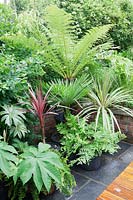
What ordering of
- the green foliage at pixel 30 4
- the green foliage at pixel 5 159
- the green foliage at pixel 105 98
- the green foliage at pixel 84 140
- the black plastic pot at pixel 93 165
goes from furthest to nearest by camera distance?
the green foliage at pixel 30 4 → the green foliage at pixel 105 98 → the black plastic pot at pixel 93 165 → the green foliage at pixel 84 140 → the green foliage at pixel 5 159

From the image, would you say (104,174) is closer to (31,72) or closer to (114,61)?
(31,72)

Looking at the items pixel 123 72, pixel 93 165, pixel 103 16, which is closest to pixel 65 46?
pixel 123 72

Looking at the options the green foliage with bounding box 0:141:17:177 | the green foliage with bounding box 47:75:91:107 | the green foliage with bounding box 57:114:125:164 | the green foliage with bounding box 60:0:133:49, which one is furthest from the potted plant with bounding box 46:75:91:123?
the green foliage with bounding box 60:0:133:49

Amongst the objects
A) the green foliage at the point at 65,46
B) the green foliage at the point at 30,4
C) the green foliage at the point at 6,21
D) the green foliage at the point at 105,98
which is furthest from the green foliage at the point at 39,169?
the green foliage at the point at 30,4

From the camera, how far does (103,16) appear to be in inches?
178

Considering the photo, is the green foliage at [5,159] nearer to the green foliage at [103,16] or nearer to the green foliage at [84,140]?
the green foliage at [84,140]

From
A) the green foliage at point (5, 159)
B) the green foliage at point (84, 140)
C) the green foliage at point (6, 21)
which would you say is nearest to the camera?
the green foliage at point (5, 159)

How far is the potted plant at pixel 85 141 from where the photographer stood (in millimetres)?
2480

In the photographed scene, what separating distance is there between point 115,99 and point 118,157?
28.3 inches

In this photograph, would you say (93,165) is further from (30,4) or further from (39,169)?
(30,4)

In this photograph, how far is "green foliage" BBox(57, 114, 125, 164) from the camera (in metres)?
2.48

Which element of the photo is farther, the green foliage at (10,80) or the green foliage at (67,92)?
the green foliage at (67,92)

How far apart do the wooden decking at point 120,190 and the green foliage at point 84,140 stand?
51 cm

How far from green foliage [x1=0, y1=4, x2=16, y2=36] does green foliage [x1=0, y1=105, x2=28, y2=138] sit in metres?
1.06
